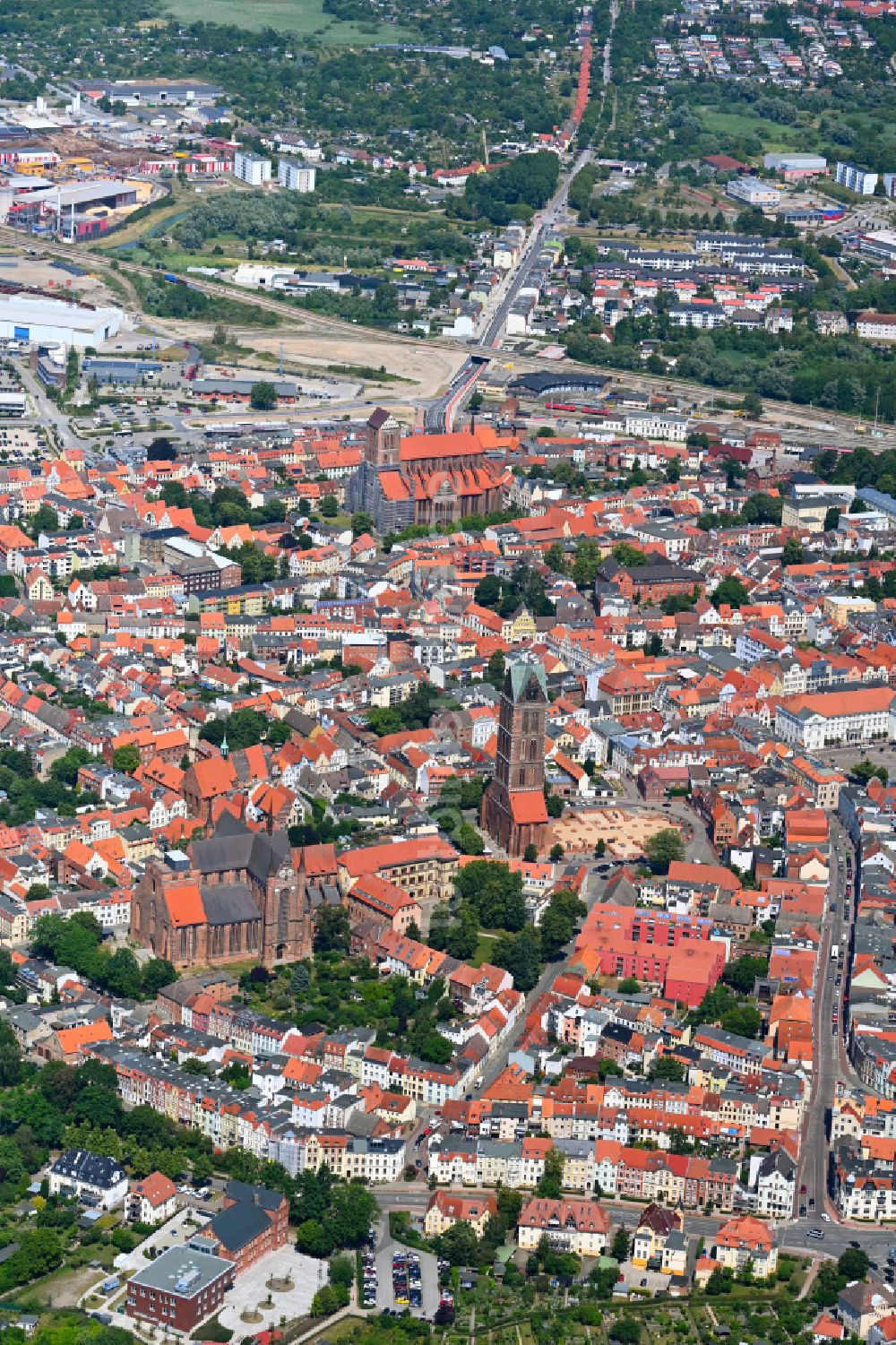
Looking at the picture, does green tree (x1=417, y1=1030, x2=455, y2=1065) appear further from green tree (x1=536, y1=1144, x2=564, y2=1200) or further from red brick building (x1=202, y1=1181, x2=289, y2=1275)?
red brick building (x1=202, y1=1181, x2=289, y2=1275)

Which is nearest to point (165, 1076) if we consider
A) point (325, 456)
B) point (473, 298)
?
point (325, 456)

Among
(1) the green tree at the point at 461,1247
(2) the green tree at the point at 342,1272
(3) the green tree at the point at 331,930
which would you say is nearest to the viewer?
(2) the green tree at the point at 342,1272

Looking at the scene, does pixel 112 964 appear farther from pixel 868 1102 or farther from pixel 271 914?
pixel 868 1102

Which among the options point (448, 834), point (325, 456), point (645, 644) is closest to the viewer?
point (448, 834)

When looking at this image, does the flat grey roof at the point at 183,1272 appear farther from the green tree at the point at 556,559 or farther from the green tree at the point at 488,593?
the green tree at the point at 556,559

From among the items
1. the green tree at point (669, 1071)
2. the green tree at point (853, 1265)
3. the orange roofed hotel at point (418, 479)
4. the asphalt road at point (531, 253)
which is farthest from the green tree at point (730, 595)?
the green tree at point (853, 1265)

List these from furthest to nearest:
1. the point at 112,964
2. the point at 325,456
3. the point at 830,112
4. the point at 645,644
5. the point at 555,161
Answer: the point at 830,112 < the point at 555,161 < the point at 325,456 < the point at 645,644 < the point at 112,964
